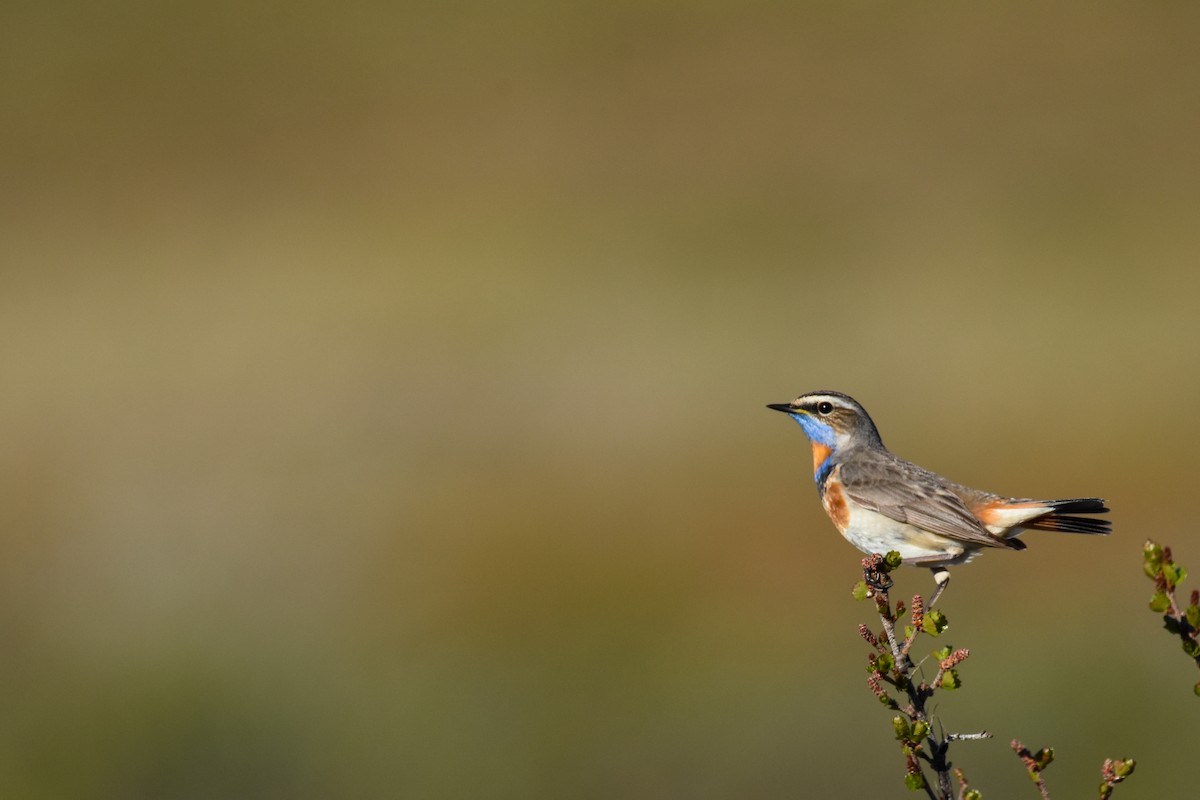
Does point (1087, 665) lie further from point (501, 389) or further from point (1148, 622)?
point (501, 389)

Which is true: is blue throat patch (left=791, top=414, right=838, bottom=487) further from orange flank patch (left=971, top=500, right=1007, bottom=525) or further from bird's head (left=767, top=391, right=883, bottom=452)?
orange flank patch (left=971, top=500, right=1007, bottom=525)

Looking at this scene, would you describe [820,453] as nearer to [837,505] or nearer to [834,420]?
[834,420]

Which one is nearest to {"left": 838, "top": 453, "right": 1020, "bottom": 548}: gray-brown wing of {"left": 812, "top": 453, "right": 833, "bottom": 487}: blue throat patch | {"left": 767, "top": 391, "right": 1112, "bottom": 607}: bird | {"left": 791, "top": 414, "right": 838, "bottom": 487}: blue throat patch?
{"left": 767, "top": 391, "right": 1112, "bottom": 607}: bird

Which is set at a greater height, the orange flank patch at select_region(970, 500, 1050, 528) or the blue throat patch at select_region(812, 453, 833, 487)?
the blue throat patch at select_region(812, 453, 833, 487)

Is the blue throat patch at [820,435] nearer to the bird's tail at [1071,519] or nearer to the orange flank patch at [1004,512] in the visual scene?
the orange flank patch at [1004,512]

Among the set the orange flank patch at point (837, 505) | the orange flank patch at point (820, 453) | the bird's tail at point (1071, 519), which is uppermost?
the orange flank patch at point (820, 453)

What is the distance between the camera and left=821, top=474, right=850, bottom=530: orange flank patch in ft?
26.5

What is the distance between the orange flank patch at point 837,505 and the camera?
8.07 m

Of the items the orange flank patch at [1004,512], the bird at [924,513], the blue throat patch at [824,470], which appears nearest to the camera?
the bird at [924,513]

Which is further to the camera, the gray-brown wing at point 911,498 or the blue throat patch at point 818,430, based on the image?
the blue throat patch at point 818,430

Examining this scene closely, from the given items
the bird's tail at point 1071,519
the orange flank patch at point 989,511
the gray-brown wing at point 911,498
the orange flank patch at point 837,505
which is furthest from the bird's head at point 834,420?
the bird's tail at point 1071,519

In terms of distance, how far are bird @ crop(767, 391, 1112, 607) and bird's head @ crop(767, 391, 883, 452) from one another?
56 millimetres

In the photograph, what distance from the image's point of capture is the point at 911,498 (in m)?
8.01

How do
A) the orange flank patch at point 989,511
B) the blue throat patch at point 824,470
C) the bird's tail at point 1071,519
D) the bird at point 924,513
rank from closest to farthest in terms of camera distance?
the bird's tail at point 1071,519 → the bird at point 924,513 → the orange flank patch at point 989,511 → the blue throat patch at point 824,470
